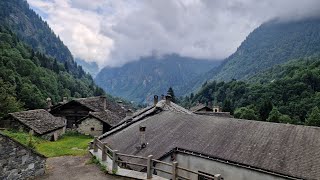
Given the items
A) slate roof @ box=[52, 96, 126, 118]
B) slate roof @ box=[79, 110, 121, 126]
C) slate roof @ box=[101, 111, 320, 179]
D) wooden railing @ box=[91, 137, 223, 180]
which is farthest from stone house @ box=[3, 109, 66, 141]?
wooden railing @ box=[91, 137, 223, 180]

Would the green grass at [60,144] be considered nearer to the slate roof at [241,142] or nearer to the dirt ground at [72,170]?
the dirt ground at [72,170]

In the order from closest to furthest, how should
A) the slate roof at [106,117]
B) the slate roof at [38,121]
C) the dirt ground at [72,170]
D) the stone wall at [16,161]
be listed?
the stone wall at [16,161]
the dirt ground at [72,170]
the slate roof at [38,121]
the slate roof at [106,117]

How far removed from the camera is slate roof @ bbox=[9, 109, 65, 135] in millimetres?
38025

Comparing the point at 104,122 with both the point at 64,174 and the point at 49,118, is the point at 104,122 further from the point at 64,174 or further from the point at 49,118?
the point at 64,174

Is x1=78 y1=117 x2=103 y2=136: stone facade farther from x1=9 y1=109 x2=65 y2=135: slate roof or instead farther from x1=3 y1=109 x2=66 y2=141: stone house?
x1=3 y1=109 x2=66 y2=141: stone house

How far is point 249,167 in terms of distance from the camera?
17.5 meters

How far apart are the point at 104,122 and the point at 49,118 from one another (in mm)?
7011

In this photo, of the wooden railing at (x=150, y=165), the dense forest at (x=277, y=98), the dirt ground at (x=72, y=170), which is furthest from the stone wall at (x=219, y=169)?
the dense forest at (x=277, y=98)

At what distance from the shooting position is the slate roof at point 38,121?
38.0 metres

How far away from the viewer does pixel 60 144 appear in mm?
34969

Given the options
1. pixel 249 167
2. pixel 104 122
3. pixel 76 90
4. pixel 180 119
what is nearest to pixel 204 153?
pixel 249 167

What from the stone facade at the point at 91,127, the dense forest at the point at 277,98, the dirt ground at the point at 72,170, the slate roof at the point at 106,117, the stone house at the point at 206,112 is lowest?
the dirt ground at the point at 72,170

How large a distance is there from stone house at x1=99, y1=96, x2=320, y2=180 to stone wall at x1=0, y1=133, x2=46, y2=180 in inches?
221

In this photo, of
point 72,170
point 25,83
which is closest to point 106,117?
point 72,170
